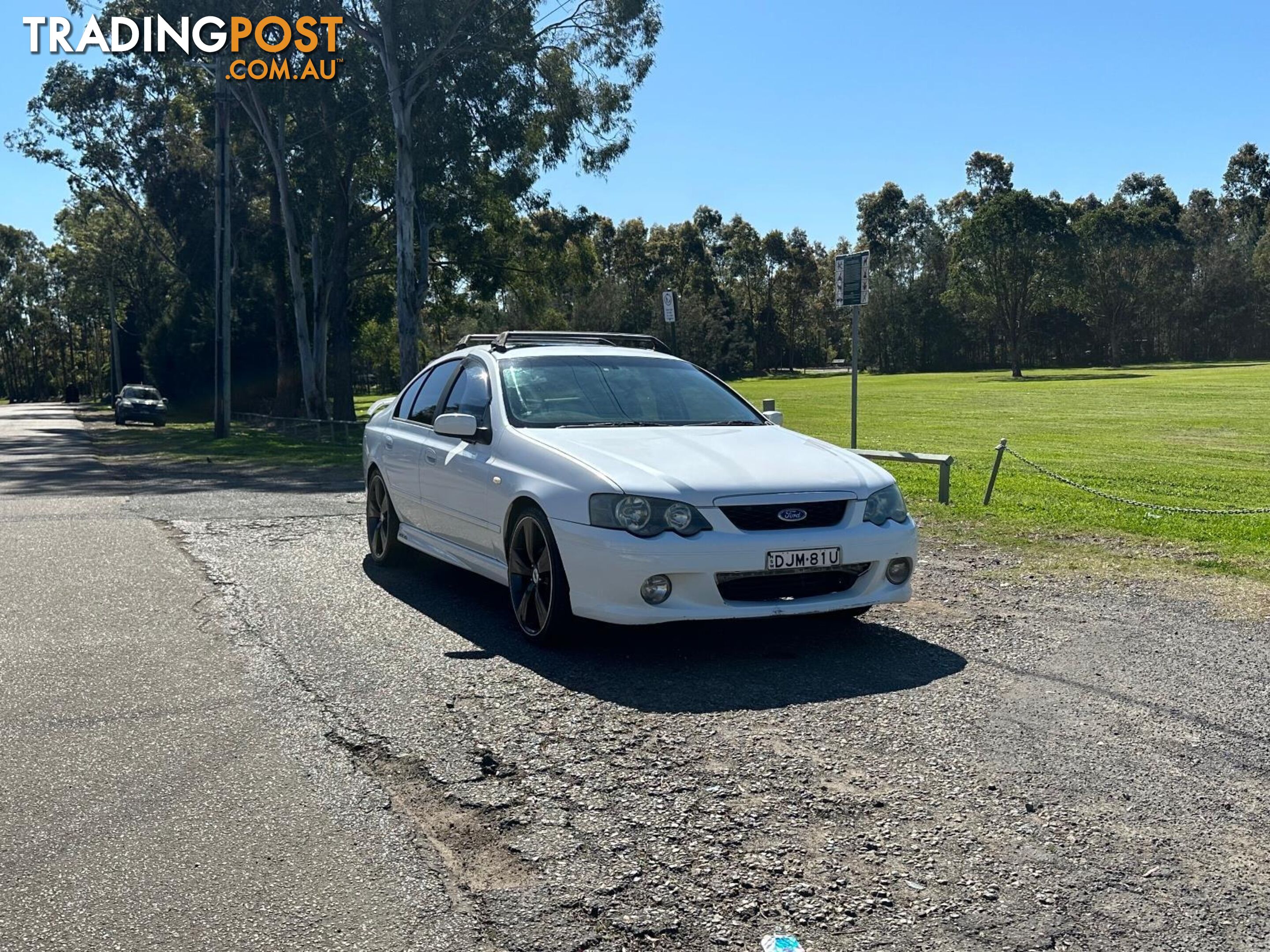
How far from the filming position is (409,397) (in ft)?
29.7

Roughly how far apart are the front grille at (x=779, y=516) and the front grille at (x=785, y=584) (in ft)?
0.77

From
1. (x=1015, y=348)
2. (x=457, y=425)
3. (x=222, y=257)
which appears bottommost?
(x=457, y=425)

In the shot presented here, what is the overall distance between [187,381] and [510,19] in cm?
3459

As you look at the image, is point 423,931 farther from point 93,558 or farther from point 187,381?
point 187,381

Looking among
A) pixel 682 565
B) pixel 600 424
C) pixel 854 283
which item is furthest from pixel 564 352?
pixel 854 283

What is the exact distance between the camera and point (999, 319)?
85.2 metres

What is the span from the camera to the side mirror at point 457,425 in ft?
23.3

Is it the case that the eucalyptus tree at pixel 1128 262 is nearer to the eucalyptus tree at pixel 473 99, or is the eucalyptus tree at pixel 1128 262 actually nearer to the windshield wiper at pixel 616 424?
the eucalyptus tree at pixel 473 99

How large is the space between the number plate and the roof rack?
2638mm

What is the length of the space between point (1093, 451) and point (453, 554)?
16490mm

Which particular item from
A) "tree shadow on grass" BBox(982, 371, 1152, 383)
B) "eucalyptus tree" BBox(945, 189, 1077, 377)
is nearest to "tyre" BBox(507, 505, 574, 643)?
"tree shadow on grass" BBox(982, 371, 1152, 383)
